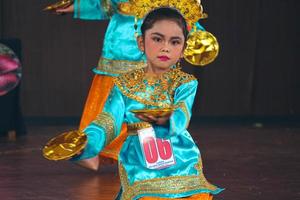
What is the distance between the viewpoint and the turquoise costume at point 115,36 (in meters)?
6.93

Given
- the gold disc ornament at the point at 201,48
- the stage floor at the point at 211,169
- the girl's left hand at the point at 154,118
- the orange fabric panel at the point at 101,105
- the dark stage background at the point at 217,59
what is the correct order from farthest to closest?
the dark stage background at the point at 217,59 < the orange fabric panel at the point at 101,105 < the stage floor at the point at 211,169 < the gold disc ornament at the point at 201,48 < the girl's left hand at the point at 154,118

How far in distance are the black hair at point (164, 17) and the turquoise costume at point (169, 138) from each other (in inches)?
8.2

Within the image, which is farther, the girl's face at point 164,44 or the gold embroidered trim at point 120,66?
the gold embroidered trim at point 120,66

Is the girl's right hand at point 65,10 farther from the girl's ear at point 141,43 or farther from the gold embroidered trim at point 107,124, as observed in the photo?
the gold embroidered trim at point 107,124

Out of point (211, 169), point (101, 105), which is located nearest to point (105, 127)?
point (101, 105)

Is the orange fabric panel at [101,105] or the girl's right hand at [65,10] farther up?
the girl's right hand at [65,10]

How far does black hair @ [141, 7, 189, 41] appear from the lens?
14.3 ft

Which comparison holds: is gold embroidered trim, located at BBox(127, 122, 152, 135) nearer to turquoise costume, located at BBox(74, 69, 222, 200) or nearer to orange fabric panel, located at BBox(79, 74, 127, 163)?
turquoise costume, located at BBox(74, 69, 222, 200)

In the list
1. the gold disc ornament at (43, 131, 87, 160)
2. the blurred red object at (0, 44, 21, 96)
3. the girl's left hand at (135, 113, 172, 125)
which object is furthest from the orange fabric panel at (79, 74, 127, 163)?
the gold disc ornament at (43, 131, 87, 160)

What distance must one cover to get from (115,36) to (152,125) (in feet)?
9.23

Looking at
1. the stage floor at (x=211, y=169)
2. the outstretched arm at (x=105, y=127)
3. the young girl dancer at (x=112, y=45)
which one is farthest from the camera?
the young girl dancer at (x=112, y=45)

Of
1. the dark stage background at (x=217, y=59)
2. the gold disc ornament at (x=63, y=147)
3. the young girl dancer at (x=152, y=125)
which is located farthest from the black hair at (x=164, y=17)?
the dark stage background at (x=217, y=59)

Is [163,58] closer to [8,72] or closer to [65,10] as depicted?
[65,10]

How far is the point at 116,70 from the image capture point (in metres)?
7.00
